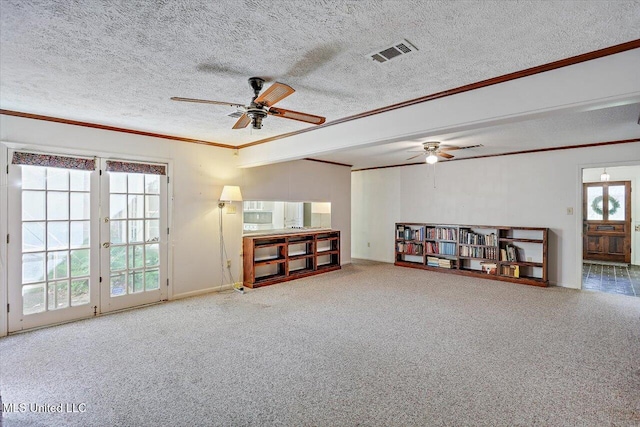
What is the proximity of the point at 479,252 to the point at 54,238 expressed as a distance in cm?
687

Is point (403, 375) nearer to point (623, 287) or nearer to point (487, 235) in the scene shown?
point (487, 235)

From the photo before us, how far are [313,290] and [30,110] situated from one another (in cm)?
427

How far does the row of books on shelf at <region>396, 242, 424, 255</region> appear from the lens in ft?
23.9

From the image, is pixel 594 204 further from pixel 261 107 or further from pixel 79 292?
pixel 79 292

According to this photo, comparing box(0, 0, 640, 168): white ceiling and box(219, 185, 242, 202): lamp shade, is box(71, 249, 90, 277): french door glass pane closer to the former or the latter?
box(0, 0, 640, 168): white ceiling

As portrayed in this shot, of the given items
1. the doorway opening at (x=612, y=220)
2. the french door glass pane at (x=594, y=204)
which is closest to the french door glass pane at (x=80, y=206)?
the doorway opening at (x=612, y=220)

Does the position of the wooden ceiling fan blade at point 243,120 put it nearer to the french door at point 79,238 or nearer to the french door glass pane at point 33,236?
the french door at point 79,238

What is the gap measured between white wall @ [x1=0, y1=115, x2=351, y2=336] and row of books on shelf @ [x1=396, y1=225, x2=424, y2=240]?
272cm

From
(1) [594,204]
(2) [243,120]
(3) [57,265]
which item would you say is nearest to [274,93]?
(2) [243,120]

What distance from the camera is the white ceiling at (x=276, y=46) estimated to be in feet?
5.63

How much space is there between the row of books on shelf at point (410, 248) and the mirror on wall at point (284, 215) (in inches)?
69.3

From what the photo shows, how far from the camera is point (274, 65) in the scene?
7.85ft

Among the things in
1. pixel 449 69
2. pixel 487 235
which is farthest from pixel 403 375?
pixel 487 235

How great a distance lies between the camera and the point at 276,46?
2.11 meters
